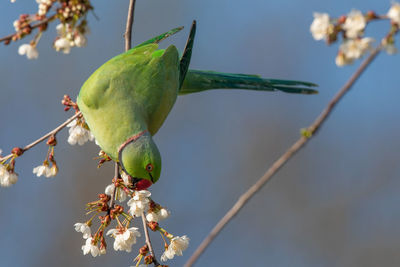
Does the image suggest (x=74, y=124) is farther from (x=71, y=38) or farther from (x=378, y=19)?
(x=378, y=19)

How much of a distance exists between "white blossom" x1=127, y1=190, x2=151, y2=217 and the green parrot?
0.27 m

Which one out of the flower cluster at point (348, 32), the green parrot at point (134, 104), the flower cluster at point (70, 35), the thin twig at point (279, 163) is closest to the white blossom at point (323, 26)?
the flower cluster at point (348, 32)

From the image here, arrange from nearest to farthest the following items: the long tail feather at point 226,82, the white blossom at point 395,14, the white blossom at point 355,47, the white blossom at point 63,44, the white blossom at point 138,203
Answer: the white blossom at point 395,14 → the white blossom at point 355,47 → the white blossom at point 63,44 → the white blossom at point 138,203 → the long tail feather at point 226,82

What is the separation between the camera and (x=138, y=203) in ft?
8.09

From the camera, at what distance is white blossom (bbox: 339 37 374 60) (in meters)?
1.73

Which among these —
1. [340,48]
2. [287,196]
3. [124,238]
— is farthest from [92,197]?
[340,48]

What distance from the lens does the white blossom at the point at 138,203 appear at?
8.07ft

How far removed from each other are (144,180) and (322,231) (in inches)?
138

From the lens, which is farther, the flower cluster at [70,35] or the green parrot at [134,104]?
the green parrot at [134,104]

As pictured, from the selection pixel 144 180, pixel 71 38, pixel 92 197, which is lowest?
pixel 144 180

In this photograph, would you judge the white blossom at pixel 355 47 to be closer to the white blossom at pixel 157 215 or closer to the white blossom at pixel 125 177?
the white blossom at pixel 157 215

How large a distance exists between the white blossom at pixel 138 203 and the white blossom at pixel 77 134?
620mm

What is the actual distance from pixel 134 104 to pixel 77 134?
1.27 ft

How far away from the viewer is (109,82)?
285 centimetres
